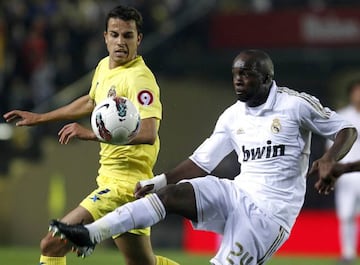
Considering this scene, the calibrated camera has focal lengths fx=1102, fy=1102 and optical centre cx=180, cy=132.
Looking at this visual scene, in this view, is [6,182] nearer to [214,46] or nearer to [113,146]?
[214,46]

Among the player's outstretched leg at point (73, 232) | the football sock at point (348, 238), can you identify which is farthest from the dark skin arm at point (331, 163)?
the football sock at point (348, 238)

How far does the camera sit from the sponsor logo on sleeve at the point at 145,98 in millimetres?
8234

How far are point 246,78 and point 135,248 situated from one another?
1611mm

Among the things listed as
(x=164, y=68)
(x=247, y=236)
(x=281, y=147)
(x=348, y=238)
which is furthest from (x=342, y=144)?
(x=164, y=68)

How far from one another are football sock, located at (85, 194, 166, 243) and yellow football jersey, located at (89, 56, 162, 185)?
1048mm

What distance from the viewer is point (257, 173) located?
315 inches

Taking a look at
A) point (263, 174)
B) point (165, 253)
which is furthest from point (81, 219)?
point (165, 253)

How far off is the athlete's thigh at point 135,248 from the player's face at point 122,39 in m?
1.37

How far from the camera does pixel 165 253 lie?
54.2ft

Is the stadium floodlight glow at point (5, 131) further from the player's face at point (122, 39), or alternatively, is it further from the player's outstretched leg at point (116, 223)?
the player's outstretched leg at point (116, 223)

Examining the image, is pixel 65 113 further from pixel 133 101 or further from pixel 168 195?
pixel 168 195

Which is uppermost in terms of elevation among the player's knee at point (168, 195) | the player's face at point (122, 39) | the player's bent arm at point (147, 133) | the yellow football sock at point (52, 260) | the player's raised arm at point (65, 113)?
the player's face at point (122, 39)

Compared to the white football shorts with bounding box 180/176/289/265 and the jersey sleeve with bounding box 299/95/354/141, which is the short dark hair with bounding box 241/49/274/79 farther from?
the white football shorts with bounding box 180/176/289/265

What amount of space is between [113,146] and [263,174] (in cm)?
127
